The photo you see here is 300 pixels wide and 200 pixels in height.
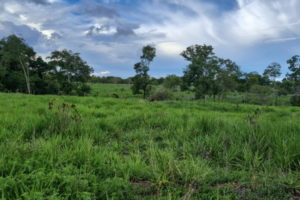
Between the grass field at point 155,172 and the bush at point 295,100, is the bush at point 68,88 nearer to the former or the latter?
the grass field at point 155,172

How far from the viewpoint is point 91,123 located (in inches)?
177

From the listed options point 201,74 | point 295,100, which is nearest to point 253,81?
point 295,100

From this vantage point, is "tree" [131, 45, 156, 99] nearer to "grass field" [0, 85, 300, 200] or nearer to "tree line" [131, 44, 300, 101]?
"tree line" [131, 44, 300, 101]

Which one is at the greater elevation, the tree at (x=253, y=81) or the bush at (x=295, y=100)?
the tree at (x=253, y=81)

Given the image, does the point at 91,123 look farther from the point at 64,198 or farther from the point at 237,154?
the point at 237,154

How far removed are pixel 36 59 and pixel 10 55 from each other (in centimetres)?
1587

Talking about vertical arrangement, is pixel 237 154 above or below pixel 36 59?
below

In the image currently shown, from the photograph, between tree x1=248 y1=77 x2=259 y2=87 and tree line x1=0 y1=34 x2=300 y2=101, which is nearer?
tree line x1=0 y1=34 x2=300 y2=101

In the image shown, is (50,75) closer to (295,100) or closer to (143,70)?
(143,70)

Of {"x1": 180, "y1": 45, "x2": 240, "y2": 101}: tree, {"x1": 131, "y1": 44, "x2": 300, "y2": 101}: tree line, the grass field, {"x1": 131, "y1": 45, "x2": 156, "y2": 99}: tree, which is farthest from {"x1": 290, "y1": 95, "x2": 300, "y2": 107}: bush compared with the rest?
the grass field

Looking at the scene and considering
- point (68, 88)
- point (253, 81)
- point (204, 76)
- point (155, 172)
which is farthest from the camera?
point (253, 81)

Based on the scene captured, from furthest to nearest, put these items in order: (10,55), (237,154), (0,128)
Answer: (10,55)
(0,128)
(237,154)

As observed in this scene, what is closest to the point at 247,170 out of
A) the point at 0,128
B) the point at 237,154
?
the point at 237,154

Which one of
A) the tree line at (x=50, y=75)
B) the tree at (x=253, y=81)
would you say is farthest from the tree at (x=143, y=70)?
the tree at (x=253, y=81)
